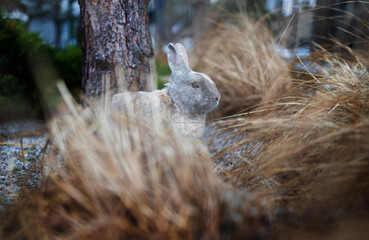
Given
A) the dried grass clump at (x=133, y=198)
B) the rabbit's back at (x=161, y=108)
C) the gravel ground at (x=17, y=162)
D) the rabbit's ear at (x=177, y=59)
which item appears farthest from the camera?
the rabbit's ear at (x=177, y=59)

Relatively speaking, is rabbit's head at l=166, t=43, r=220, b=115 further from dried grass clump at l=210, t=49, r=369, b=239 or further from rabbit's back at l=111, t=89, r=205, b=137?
dried grass clump at l=210, t=49, r=369, b=239

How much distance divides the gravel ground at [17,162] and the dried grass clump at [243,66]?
1.70 m

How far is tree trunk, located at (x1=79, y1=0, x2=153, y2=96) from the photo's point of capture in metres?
2.07

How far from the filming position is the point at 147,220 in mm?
1009

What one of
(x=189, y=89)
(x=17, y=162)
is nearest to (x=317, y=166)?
(x=189, y=89)

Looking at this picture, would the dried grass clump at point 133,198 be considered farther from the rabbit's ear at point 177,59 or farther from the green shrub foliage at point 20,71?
the green shrub foliage at point 20,71

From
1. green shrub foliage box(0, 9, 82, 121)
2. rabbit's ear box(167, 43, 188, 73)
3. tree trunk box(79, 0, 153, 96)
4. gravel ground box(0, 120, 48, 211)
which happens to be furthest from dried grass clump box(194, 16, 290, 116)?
gravel ground box(0, 120, 48, 211)

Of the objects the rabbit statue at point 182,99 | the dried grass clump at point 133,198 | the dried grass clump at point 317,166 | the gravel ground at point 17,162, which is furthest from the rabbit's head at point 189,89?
the gravel ground at point 17,162

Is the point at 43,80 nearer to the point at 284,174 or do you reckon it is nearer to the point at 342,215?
the point at 284,174

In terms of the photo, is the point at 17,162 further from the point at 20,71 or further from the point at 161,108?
the point at 20,71

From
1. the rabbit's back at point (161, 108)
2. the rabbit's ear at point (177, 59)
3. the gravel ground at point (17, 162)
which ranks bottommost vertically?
the gravel ground at point (17, 162)

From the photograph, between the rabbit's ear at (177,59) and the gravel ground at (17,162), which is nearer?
the gravel ground at (17,162)

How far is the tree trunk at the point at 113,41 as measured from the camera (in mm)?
2070

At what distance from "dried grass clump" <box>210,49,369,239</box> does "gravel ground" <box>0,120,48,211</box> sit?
1.10 meters
